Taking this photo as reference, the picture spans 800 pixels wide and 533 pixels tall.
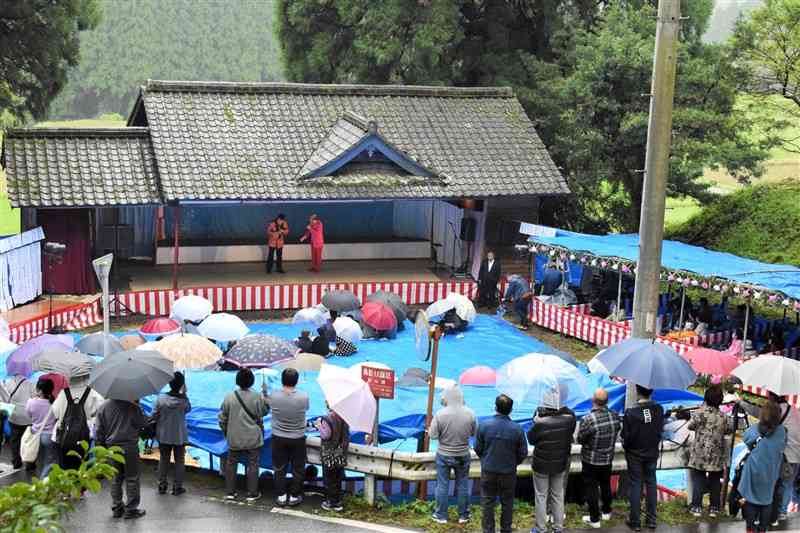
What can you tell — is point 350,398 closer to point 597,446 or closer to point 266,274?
point 597,446

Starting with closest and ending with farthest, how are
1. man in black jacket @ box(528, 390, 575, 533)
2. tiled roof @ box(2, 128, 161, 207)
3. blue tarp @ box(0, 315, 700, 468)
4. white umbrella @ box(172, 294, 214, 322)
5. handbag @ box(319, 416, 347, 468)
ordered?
1. man in black jacket @ box(528, 390, 575, 533)
2. handbag @ box(319, 416, 347, 468)
3. blue tarp @ box(0, 315, 700, 468)
4. white umbrella @ box(172, 294, 214, 322)
5. tiled roof @ box(2, 128, 161, 207)

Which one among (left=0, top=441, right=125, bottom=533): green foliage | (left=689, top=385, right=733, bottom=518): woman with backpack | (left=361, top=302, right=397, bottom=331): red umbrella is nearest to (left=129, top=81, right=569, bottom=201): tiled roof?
(left=361, top=302, right=397, bottom=331): red umbrella

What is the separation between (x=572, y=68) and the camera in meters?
32.6

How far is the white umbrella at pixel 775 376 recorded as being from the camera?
41.7ft

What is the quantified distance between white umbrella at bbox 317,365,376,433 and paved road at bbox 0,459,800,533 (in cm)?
121

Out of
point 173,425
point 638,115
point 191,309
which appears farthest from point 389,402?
point 638,115

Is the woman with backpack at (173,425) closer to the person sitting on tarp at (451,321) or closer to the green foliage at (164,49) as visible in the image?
the person sitting on tarp at (451,321)

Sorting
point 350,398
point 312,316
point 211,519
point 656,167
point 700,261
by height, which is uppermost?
point 656,167

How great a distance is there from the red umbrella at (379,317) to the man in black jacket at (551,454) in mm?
10290

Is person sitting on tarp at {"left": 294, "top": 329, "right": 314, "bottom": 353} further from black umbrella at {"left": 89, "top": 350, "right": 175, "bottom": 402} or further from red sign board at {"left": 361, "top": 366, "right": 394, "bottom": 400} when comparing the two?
black umbrella at {"left": 89, "top": 350, "right": 175, "bottom": 402}

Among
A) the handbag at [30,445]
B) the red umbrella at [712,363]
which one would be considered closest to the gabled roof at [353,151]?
the red umbrella at [712,363]

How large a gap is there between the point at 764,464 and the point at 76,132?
1929 centimetres

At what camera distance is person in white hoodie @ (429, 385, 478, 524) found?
471 inches

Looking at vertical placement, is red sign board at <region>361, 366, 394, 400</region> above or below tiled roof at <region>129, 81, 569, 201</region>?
below
